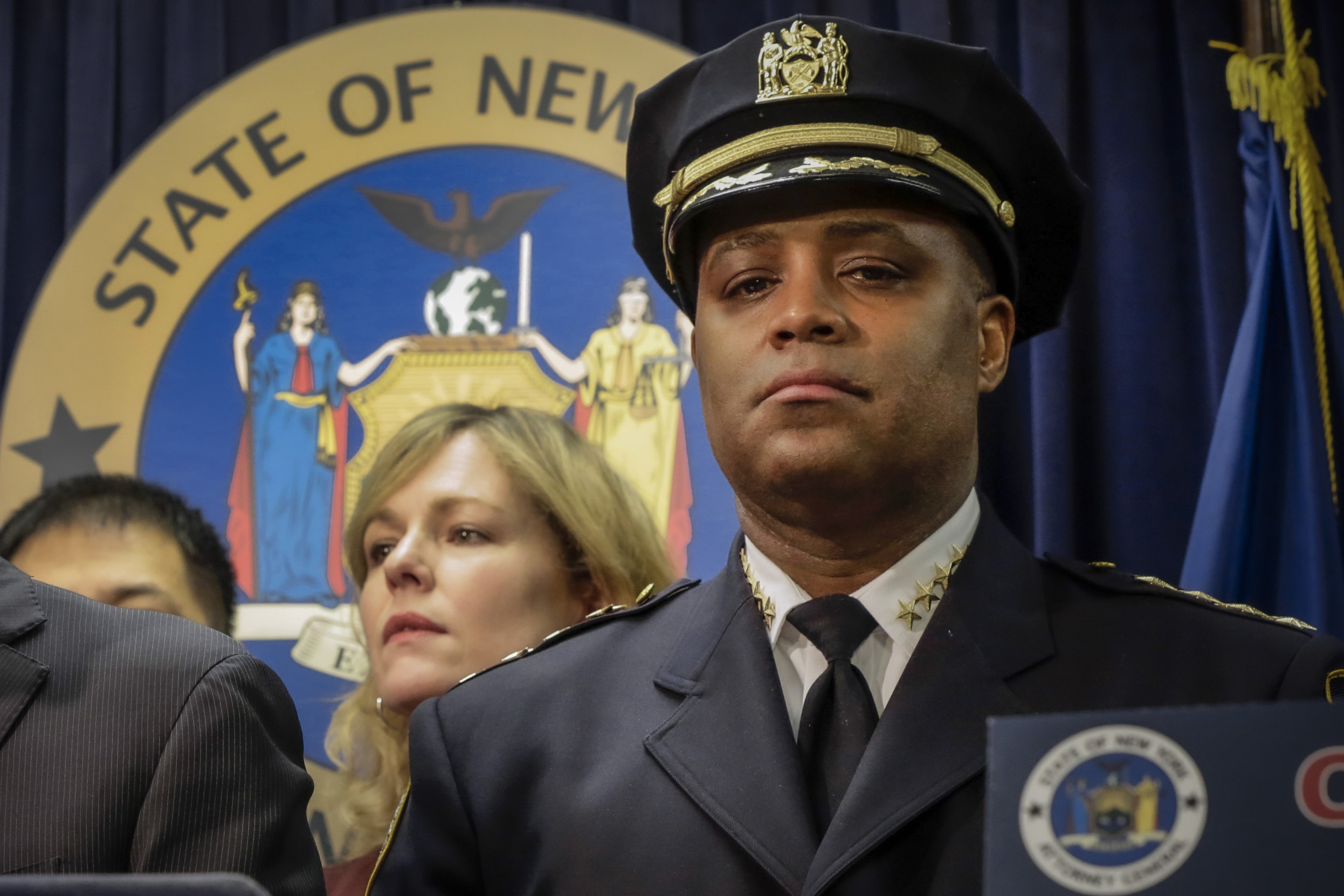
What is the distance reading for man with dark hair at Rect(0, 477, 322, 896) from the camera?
1178 mm

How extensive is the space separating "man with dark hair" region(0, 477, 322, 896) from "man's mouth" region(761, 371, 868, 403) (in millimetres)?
571

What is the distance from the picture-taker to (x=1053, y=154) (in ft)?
4.79

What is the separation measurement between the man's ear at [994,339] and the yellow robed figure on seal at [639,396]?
0.92 m

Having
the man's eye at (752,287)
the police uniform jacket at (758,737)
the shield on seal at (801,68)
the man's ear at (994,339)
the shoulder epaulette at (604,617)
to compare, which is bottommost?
the police uniform jacket at (758,737)

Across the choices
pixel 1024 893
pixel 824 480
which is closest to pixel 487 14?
pixel 824 480

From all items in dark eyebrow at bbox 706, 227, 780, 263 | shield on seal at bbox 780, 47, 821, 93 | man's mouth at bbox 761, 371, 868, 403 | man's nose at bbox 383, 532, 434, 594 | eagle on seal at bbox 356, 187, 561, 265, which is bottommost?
man's nose at bbox 383, 532, 434, 594

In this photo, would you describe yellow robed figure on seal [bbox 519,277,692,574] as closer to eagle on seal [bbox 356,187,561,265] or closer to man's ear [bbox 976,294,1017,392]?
eagle on seal [bbox 356,187,561,265]

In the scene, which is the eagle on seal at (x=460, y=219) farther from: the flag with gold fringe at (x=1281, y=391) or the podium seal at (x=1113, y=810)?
the podium seal at (x=1113, y=810)

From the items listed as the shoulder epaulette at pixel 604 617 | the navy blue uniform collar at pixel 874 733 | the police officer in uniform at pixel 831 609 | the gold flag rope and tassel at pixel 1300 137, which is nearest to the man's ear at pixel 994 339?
the police officer in uniform at pixel 831 609

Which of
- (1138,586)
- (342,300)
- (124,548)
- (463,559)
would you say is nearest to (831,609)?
(1138,586)

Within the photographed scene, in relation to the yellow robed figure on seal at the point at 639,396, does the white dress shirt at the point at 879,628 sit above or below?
below

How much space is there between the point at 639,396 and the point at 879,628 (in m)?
1.10

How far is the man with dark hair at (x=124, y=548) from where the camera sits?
2102mm

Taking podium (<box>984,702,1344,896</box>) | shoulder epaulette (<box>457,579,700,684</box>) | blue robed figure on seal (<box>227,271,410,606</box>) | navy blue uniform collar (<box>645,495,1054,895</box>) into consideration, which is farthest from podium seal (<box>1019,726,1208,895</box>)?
blue robed figure on seal (<box>227,271,410,606</box>)
